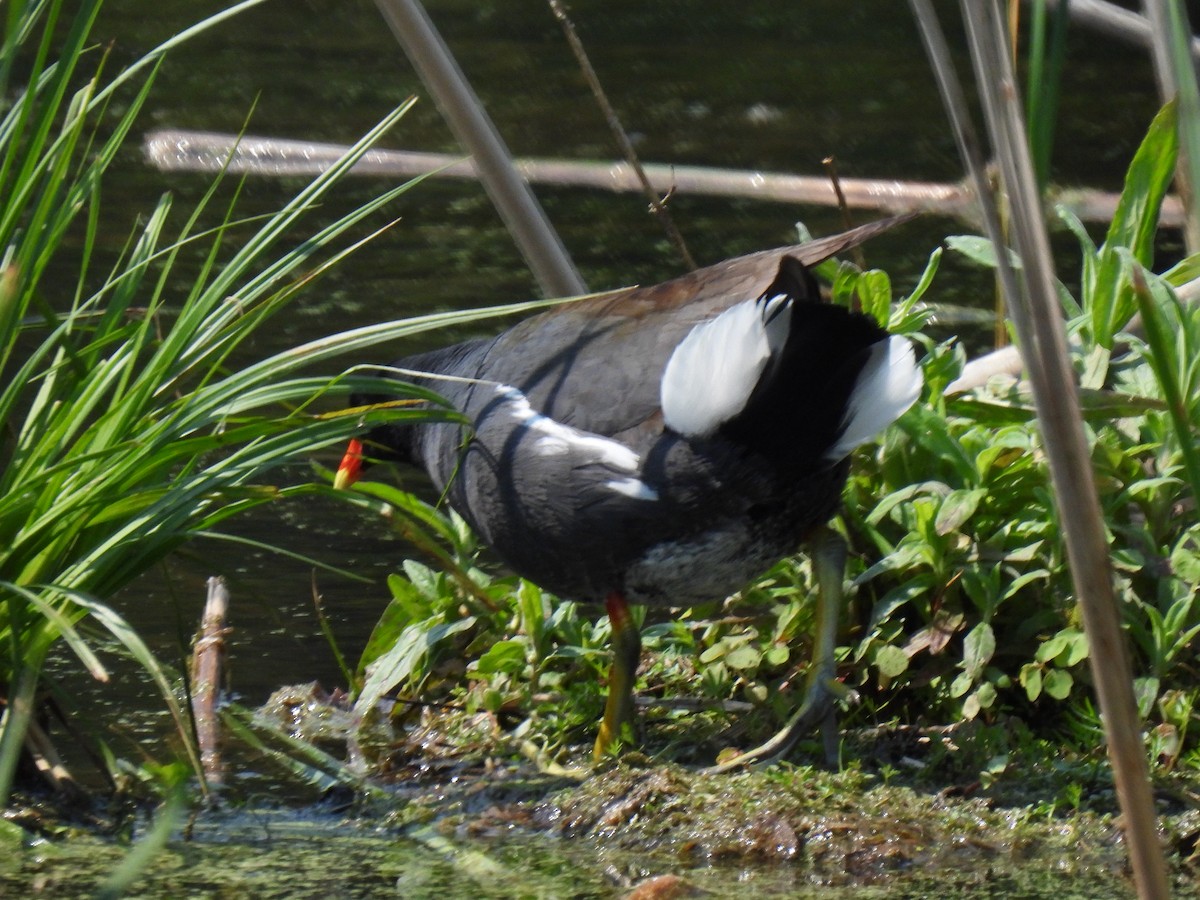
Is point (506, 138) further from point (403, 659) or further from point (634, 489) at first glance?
point (634, 489)

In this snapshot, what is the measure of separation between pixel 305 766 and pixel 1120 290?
1.54 meters

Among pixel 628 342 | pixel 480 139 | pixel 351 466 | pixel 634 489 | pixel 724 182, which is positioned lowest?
pixel 634 489

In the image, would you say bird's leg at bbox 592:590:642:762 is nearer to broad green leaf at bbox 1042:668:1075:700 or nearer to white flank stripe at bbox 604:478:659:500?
white flank stripe at bbox 604:478:659:500

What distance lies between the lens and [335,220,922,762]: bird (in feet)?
8.50

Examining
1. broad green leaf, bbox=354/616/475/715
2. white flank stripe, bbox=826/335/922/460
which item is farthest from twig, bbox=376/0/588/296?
white flank stripe, bbox=826/335/922/460

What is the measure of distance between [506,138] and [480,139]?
4497 mm

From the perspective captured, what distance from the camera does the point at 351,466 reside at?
361 cm

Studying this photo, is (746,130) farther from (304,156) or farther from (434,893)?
(434,893)

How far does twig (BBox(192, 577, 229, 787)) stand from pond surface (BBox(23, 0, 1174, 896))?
11cm

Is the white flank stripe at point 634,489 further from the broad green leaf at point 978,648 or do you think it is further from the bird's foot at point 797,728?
the broad green leaf at point 978,648

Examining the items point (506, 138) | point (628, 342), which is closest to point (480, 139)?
point (628, 342)

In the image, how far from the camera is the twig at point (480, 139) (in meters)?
2.97

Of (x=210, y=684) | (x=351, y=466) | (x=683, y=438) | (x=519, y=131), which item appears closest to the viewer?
(x=683, y=438)

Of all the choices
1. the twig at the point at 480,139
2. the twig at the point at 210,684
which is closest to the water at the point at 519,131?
the twig at the point at 210,684
